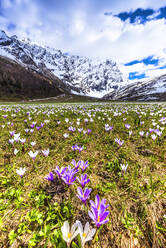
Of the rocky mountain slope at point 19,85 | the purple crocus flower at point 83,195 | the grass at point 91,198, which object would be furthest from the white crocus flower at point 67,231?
the rocky mountain slope at point 19,85

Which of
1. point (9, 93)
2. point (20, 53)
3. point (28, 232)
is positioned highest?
point (20, 53)

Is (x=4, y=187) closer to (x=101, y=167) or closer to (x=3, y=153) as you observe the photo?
(x=3, y=153)

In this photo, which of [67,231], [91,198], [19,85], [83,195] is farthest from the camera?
[19,85]

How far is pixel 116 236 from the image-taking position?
3.84ft

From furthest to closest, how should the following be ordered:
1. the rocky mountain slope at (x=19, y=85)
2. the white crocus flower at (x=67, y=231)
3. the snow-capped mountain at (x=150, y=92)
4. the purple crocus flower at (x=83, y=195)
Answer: the snow-capped mountain at (x=150, y=92)
the rocky mountain slope at (x=19, y=85)
the purple crocus flower at (x=83, y=195)
the white crocus flower at (x=67, y=231)

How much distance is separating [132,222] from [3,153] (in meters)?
2.79

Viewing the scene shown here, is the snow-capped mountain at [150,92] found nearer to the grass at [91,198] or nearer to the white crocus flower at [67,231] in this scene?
the grass at [91,198]

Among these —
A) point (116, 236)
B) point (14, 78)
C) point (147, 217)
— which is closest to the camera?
point (116, 236)

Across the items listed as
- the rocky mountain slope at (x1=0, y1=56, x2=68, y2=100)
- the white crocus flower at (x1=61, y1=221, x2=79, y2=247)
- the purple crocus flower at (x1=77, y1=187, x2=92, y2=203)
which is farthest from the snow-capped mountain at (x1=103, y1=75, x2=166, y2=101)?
the white crocus flower at (x1=61, y1=221, x2=79, y2=247)

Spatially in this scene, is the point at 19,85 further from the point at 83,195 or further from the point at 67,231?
the point at 67,231

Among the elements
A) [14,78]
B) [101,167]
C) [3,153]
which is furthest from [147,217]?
[14,78]

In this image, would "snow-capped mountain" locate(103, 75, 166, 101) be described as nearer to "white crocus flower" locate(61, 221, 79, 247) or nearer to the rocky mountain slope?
the rocky mountain slope

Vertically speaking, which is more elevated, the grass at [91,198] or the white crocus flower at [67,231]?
the white crocus flower at [67,231]

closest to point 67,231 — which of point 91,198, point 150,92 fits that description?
point 91,198
